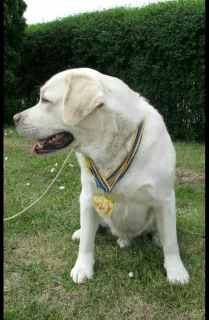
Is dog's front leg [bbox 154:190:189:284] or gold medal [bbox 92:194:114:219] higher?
gold medal [bbox 92:194:114:219]

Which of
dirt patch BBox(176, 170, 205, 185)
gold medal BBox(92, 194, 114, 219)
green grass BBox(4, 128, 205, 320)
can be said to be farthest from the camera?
dirt patch BBox(176, 170, 205, 185)

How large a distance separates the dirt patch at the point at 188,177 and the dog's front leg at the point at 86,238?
92.0 inches

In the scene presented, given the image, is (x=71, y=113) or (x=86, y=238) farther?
(x=86, y=238)

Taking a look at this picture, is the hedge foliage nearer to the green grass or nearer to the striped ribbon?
the green grass

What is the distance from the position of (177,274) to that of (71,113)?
1194mm

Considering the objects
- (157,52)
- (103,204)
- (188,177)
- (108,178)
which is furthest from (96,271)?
(157,52)

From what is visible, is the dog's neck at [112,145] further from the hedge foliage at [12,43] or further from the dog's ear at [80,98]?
the hedge foliage at [12,43]

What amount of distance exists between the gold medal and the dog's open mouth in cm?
38

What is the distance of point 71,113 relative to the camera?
2051 mm

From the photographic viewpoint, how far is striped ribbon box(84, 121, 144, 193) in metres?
2.20

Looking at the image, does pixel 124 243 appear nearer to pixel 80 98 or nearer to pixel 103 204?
pixel 103 204

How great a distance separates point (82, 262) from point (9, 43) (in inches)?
316

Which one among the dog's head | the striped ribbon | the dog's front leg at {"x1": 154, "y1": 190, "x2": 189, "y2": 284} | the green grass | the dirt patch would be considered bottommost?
the dirt patch

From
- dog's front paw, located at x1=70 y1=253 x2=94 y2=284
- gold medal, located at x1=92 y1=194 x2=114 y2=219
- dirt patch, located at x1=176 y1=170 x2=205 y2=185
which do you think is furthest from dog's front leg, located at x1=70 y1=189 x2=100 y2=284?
dirt patch, located at x1=176 y1=170 x2=205 y2=185
